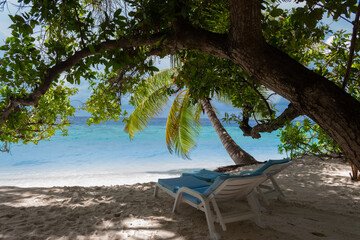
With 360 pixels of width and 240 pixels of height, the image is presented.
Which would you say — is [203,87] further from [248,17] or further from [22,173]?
[22,173]

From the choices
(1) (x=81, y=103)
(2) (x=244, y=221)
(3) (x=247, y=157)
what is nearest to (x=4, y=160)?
(1) (x=81, y=103)

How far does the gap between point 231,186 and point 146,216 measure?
126cm

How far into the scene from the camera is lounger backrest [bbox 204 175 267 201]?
2.74 metres

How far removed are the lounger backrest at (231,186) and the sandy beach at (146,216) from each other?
388 mm

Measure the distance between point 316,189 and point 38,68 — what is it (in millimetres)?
4981

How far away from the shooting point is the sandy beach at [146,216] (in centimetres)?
282

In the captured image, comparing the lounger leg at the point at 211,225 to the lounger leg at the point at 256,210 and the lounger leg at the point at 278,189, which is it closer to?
the lounger leg at the point at 256,210

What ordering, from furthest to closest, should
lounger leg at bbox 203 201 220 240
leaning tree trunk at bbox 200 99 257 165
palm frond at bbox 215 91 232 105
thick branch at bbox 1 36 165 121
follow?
leaning tree trunk at bbox 200 99 257 165
palm frond at bbox 215 91 232 105
thick branch at bbox 1 36 165 121
lounger leg at bbox 203 201 220 240

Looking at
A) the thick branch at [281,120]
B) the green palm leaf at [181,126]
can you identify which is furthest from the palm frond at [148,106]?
the thick branch at [281,120]

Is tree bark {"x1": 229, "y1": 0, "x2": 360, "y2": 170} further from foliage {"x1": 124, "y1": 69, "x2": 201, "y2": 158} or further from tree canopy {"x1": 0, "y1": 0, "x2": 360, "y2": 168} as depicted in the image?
foliage {"x1": 124, "y1": 69, "x2": 201, "y2": 158}

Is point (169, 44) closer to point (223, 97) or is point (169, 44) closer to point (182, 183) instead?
point (182, 183)

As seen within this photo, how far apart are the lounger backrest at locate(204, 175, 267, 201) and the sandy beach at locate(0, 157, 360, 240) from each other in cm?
39

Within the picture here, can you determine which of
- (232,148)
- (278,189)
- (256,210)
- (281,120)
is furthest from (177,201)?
(232,148)

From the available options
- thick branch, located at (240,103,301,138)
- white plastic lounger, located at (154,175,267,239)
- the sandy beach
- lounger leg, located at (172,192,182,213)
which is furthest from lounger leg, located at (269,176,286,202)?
thick branch, located at (240,103,301,138)
